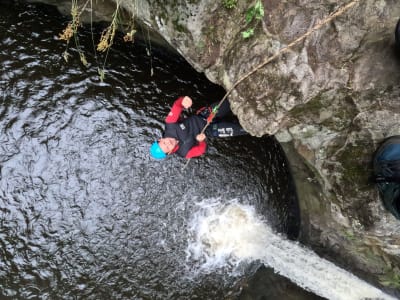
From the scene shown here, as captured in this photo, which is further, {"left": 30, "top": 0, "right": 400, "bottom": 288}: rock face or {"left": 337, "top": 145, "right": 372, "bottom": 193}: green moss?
{"left": 337, "top": 145, "right": 372, "bottom": 193}: green moss

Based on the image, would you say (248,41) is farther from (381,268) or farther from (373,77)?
(381,268)

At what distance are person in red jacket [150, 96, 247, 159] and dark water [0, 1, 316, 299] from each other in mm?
679

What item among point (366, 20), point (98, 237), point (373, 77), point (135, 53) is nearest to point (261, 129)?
point (373, 77)

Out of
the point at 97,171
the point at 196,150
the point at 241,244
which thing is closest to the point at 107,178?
the point at 97,171

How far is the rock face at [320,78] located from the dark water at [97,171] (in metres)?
1.41

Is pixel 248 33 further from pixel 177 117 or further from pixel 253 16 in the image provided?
pixel 177 117

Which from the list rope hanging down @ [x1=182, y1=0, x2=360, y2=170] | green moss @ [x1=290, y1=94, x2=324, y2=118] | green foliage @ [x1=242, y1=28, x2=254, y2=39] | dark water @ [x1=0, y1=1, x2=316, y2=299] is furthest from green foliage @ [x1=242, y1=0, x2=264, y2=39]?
dark water @ [x1=0, y1=1, x2=316, y2=299]

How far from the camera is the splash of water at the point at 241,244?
19.9 ft

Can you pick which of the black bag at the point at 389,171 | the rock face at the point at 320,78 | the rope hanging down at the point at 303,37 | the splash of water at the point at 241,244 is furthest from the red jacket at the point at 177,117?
the black bag at the point at 389,171

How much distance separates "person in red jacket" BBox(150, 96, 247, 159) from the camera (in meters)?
4.99

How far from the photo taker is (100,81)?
19.8ft

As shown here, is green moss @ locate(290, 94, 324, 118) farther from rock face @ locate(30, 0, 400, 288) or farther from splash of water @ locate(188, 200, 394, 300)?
splash of water @ locate(188, 200, 394, 300)

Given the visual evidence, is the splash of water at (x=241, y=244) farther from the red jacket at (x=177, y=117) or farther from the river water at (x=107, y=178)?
the red jacket at (x=177, y=117)

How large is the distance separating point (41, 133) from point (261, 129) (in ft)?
12.3
